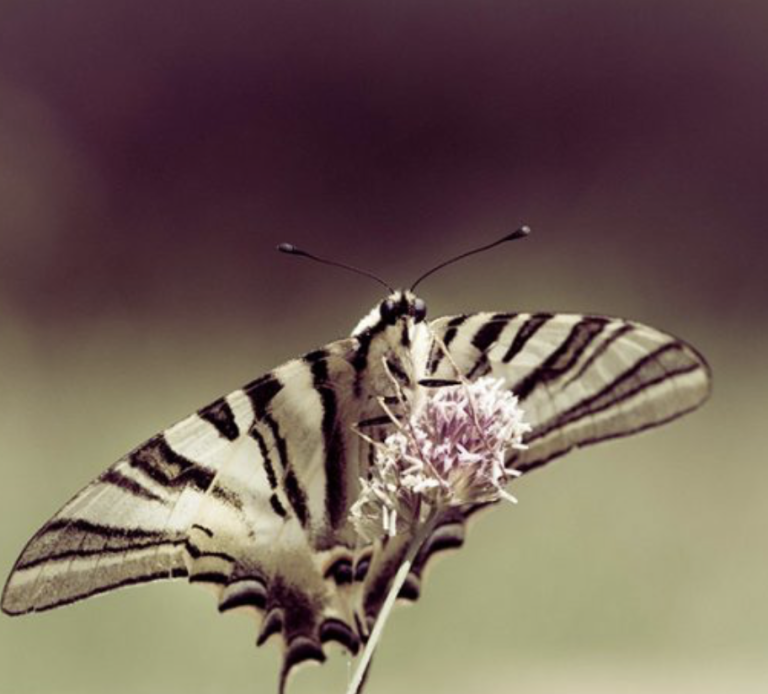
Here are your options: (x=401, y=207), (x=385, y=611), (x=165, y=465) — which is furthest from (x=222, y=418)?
(x=401, y=207)

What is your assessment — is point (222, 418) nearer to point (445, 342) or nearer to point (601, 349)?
point (445, 342)

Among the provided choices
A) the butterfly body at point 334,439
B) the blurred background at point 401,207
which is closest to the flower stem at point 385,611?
the butterfly body at point 334,439

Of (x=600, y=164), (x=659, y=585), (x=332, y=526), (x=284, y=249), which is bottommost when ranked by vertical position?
(x=659, y=585)

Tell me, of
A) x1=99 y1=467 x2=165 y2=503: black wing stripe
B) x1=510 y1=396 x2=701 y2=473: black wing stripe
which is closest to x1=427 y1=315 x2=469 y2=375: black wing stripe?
x1=510 y1=396 x2=701 y2=473: black wing stripe

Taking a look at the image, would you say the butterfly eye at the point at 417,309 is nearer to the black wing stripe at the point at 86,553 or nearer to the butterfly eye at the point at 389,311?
the butterfly eye at the point at 389,311

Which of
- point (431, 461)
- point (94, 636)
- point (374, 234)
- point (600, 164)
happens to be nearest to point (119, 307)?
point (374, 234)

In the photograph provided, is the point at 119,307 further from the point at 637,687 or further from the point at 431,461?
the point at 431,461

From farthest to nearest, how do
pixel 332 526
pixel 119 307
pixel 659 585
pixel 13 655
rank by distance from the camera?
pixel 119 307, pixel 659 585, pixel 13 655, pixel 332 526
